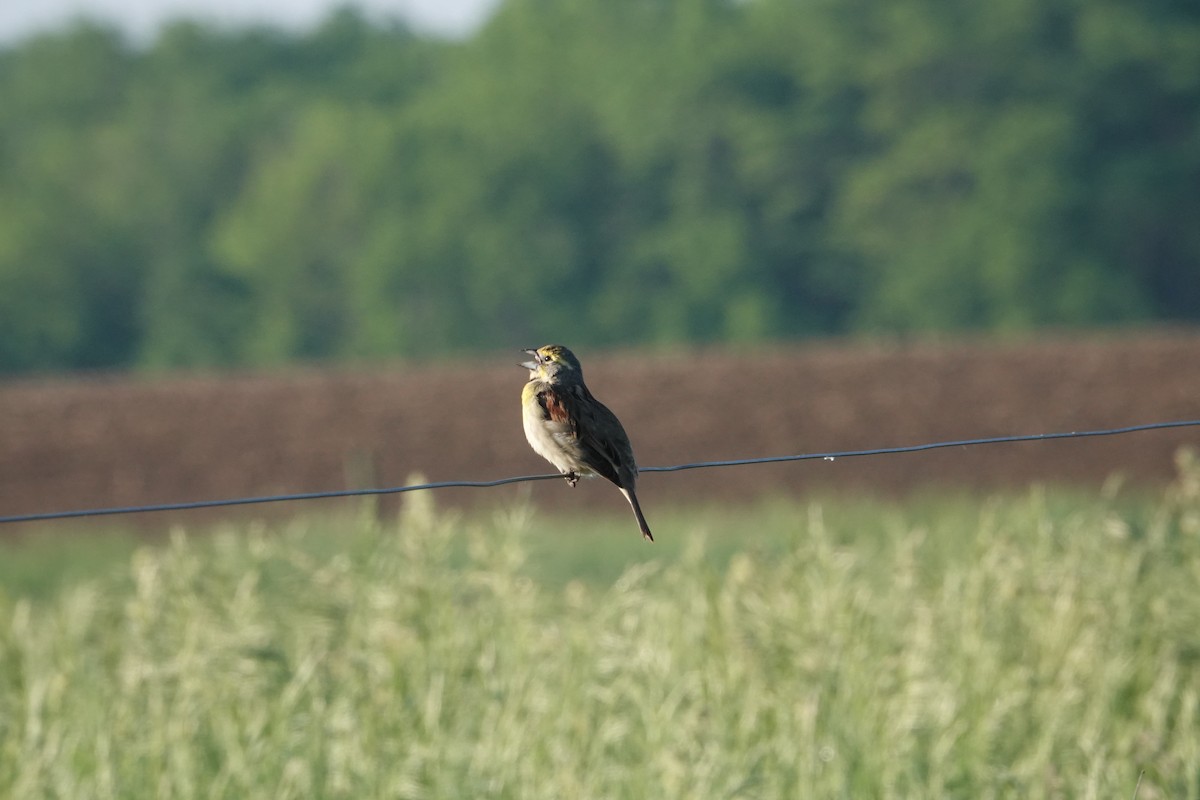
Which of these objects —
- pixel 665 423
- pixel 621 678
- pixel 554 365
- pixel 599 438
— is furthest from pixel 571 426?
pixel 665 423

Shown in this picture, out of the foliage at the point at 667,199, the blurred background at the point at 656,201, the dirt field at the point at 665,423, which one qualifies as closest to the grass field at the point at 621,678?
the dirt field at the point at 665,423

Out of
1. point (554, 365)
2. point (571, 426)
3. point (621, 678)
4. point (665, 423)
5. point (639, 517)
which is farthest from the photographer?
point (665, 423)

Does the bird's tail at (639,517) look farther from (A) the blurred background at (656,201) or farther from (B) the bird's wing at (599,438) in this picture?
(A) the blurred background at (656,201)

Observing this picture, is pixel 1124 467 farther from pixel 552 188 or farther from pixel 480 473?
pixel 552 188

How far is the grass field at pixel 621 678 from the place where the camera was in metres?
7.08

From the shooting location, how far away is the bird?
6.06 m

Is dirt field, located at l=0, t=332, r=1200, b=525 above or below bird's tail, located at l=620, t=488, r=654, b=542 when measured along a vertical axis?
below

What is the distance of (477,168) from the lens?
6612cm

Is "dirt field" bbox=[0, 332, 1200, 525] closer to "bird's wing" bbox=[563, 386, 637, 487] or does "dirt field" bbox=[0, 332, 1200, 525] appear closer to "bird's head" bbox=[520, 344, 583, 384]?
"bird's head" bbox=[520, 344, 583, 384]

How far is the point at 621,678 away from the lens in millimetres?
7402

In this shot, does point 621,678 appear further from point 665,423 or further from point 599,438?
point 665,423

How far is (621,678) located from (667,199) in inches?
2335

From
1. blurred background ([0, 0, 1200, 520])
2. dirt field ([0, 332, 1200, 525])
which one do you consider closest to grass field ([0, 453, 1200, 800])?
dirt field ([0, 332, 1200, 525])

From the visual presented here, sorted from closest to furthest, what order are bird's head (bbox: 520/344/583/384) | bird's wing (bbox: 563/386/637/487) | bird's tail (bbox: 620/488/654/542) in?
1. bird's tail (bbox: 620/488/654/542)
2. bird's wing (bbox: 563/386/637/487)
3. bird's head (bbox: 520/344/583/384)
